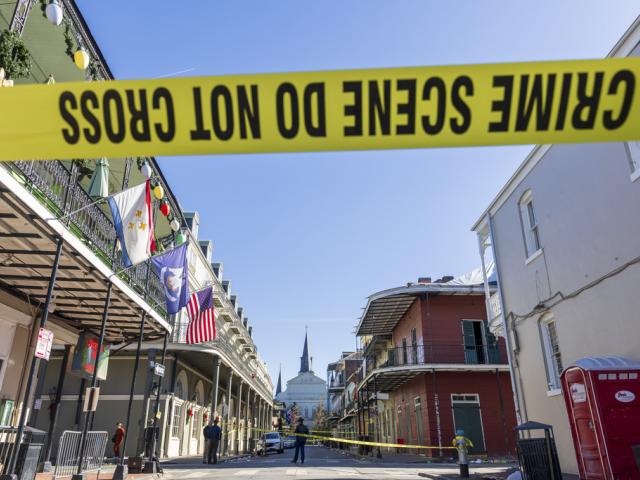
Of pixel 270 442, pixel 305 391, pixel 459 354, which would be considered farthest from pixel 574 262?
pixel 305 391

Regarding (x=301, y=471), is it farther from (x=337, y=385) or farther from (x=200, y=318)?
(x=337, y=385)

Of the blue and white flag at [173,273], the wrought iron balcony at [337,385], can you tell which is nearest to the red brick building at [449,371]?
the blue and white flag at [173,273]

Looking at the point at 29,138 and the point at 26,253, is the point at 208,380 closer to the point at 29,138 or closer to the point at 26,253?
the point at 26,253

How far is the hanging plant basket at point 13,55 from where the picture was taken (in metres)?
7.23

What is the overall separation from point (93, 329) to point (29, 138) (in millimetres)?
12201

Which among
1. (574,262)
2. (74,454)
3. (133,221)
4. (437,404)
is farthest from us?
(437,404)

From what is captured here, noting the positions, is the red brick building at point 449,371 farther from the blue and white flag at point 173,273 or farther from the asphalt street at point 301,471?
the blue and white flag at point 173,273

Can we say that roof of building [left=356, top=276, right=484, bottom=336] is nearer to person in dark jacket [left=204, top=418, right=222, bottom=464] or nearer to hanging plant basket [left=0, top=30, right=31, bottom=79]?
person in dark jacket [left=204, top=418, right=222, bottom=464]

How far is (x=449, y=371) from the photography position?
2486 cm

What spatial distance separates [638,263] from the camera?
8.73m

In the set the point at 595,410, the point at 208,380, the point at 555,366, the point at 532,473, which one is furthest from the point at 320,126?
the point at 208,380

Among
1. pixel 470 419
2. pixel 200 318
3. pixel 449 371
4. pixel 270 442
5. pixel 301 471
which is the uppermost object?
pixel 200 318

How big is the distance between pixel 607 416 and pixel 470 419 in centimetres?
1760

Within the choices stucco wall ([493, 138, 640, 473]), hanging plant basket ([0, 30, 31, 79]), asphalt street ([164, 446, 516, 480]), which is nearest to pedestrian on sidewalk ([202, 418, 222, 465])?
asphalt street ([164, 446, 516, 480])
